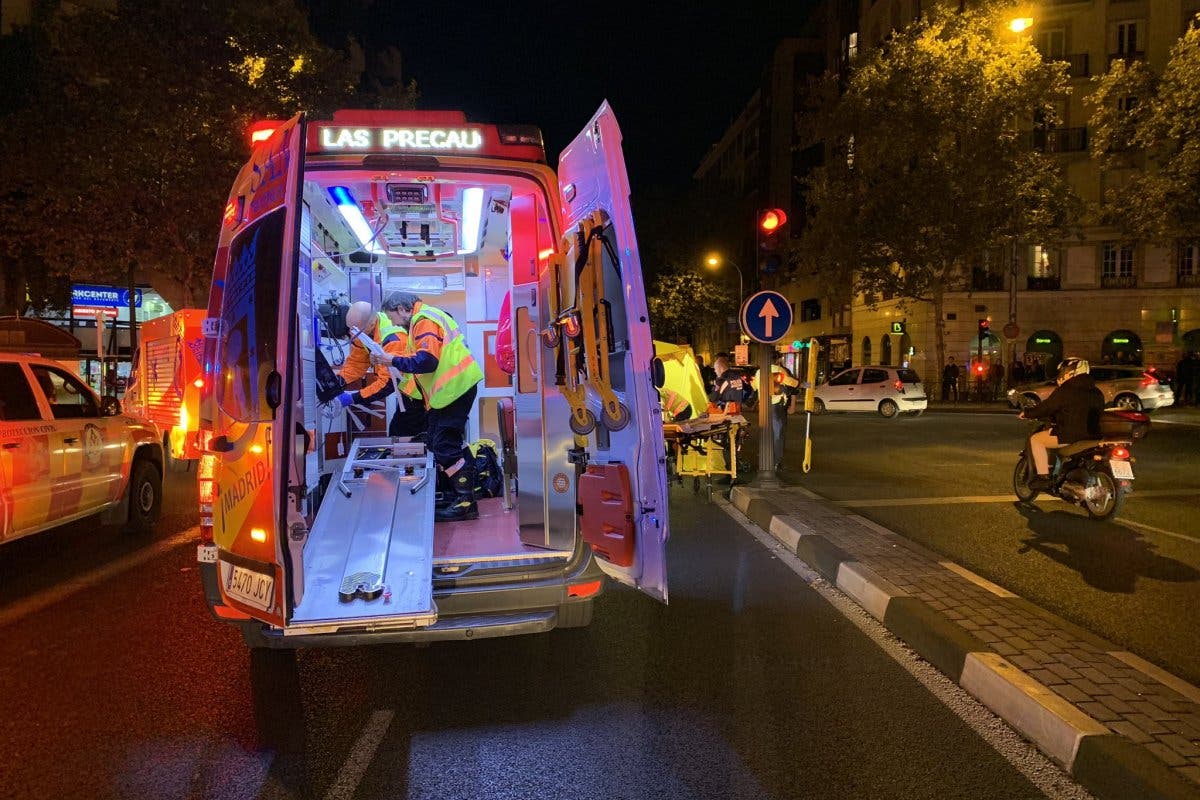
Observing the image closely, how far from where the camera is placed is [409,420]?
20.6ft

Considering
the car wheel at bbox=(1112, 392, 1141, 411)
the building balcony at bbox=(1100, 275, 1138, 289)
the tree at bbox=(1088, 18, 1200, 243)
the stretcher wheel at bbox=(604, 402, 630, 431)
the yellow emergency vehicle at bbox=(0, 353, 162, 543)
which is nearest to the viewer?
the stretcher wheel at bbox=(604, 402, 630, 431)

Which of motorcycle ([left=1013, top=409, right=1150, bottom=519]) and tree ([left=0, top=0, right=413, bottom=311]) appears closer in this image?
motorcycle ([left=1013, top=409, right=1150, bottom=519])

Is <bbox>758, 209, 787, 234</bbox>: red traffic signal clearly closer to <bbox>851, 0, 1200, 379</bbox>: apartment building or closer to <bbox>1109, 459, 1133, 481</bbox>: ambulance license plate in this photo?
<bbox>1109, 459, 1133, 481</bbox>: ambulance license plate

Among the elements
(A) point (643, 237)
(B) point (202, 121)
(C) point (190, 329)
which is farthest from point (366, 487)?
(A) point (643, 237)

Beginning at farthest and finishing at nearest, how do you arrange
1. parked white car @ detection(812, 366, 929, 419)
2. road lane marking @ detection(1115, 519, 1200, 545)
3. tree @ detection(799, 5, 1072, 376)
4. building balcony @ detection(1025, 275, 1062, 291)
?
building balcony @ detection(1025, 275, 1062, 291) → tree @ detection(799, 5, 1072, 376) → parked white car @ detection(812, 366, 929, 419) → road lane marking @ detection(1115, 519, 1200, 545)

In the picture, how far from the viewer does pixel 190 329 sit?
→ 1132 cm

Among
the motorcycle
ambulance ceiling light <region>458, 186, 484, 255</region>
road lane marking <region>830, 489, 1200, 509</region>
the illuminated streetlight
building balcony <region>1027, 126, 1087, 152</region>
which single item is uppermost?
the illuminated streetlight

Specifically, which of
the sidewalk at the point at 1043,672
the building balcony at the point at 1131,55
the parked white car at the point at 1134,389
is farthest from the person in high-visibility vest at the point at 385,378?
the building balcony at the point at 1131,55

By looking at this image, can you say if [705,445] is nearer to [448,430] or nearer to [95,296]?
[448,430]

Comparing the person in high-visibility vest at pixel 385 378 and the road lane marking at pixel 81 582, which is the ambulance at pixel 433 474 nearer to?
the person in high-visibility vest at pixel 385 378

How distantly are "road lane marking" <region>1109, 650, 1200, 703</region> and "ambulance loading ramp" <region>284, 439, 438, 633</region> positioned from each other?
11.5ft

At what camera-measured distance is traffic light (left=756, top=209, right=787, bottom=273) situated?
9797 millimetres

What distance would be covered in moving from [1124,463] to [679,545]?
4348mm

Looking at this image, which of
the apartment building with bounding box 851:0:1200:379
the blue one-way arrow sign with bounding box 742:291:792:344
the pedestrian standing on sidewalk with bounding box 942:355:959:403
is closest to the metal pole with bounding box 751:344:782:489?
the blue one-way arrow sign with bounding box 742:291:792:344
